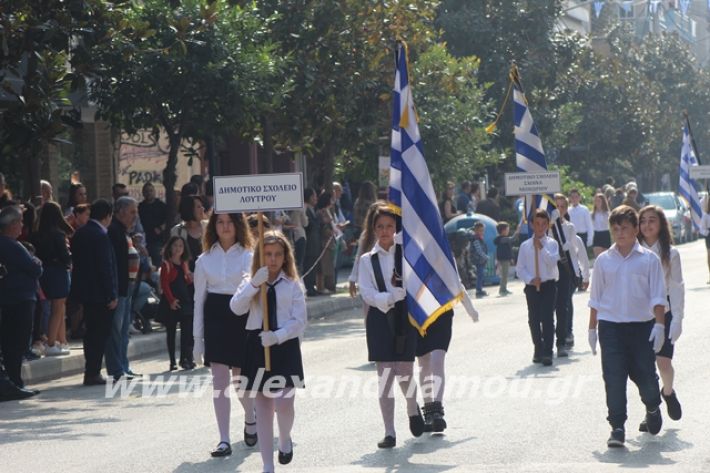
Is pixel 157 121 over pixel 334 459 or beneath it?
over

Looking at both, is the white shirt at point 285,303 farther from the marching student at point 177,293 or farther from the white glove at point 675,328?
the marching student at point 177,293

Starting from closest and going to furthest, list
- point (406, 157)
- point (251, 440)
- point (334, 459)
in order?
point (334, 459) < point (251, 440) < point (406, 157)

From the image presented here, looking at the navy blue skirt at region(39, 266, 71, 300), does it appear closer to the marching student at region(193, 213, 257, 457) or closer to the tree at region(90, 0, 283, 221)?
the tree at region(90, 0, 283, 221)

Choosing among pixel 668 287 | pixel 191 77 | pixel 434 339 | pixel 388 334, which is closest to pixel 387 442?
pixel 388 334

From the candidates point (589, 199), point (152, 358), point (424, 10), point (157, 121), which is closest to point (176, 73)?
point (157, 121)

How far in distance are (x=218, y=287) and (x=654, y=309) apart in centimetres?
305

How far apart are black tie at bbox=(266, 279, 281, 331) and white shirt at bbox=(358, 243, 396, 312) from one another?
1.25 m

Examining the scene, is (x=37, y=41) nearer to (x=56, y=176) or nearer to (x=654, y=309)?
(x=654, y=309)

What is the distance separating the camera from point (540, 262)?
14969 mm

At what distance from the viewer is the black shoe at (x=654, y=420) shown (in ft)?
33.2

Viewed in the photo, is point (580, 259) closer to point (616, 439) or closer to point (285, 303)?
point (616, 439)

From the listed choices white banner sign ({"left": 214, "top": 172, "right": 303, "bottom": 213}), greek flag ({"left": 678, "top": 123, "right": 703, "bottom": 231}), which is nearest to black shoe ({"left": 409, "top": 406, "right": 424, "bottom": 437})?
white banner sign ({"left": 214, "top": 172, "right": 303, "bottom": 213})

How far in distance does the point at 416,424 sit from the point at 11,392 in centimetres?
511

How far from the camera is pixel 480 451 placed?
32.2 ft
